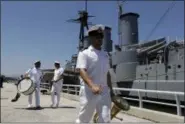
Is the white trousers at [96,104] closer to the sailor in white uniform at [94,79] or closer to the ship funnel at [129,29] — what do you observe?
the sailor in white uniform at [94,79]

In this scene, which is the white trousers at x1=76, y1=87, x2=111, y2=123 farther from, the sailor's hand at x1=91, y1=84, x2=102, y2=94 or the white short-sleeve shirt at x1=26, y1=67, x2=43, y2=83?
the white short-sleeve shirt at x1=26, y1=67, x2=43, y2=83

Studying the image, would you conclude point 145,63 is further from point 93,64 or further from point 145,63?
point 93,64

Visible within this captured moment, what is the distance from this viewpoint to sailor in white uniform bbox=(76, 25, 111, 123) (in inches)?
170

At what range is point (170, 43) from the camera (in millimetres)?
20094

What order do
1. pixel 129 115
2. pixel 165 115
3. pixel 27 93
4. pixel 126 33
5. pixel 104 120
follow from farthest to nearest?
pixel 126 33
pixel 27 93
pixel 129 115
pixel 165 115
pixel 104 120

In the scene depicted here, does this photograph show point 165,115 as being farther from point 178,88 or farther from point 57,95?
point 178,88

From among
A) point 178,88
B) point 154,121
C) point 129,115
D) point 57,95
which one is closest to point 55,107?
point 57,95

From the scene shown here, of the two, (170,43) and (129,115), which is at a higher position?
(170,43)

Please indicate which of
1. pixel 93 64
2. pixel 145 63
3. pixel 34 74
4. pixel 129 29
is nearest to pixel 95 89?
pixel 93 64

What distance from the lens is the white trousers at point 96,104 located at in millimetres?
4312

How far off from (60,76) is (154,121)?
15.1ft

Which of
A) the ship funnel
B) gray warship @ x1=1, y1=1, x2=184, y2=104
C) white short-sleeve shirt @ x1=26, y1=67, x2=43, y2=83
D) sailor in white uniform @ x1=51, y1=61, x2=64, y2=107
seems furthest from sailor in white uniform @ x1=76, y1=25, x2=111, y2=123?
the ship funnel

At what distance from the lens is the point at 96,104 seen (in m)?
4.37

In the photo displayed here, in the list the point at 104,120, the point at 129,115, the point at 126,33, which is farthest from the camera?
the point at 126,33
